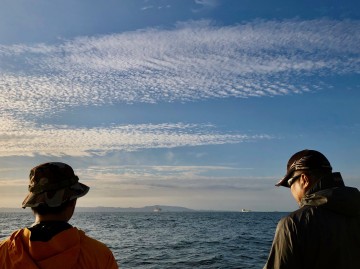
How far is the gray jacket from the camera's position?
131 inches

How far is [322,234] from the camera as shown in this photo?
3.33 meters

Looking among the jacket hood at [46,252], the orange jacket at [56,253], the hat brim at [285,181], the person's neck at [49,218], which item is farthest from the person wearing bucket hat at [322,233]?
the person's neck at [49,218]

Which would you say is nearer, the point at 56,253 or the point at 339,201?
the point at 56,253

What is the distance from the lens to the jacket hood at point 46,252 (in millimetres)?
2822

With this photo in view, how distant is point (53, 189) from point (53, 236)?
0.46 metres

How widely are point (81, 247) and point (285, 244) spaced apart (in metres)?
1.75

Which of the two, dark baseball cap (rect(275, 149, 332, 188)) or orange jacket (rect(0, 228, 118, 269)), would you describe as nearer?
orange jacket (rect(0, 228, 118, 269))

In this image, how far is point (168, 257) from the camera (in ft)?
88.4

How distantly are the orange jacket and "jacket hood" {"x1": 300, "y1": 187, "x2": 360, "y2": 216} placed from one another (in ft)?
6.25

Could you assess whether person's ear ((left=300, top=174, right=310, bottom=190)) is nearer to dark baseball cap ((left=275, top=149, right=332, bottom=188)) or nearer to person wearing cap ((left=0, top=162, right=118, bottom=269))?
dark baseball cap ((left=275, top=149, right=332, bottom=188))

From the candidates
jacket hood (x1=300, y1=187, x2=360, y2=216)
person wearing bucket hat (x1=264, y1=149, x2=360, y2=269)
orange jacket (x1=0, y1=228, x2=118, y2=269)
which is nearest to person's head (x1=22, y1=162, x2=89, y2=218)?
orange jacket (x1=0, y1=228, x2=118, y2=269)

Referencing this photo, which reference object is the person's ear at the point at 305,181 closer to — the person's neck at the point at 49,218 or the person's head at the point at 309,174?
the person's head at the point at 309,174

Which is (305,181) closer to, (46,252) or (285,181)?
(285,181)

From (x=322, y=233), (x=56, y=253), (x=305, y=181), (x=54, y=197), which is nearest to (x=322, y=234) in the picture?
(x=322, y=233)
